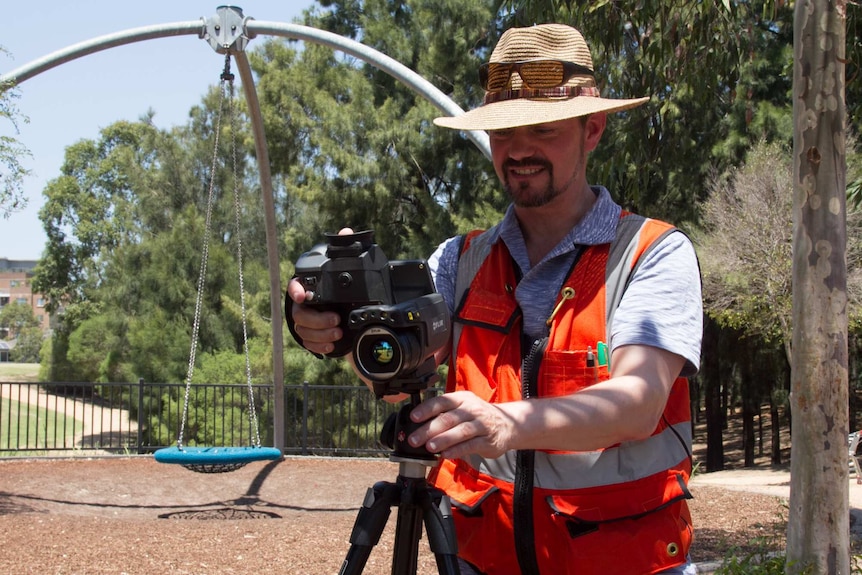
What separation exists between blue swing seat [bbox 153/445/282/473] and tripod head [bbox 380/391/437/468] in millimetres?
7622

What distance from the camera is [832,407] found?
4.13 m

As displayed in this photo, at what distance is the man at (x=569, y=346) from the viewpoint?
163 cm

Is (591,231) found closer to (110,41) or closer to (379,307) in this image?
(379,307)

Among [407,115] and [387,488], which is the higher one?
[407,115]

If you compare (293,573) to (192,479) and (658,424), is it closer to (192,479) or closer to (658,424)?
(658,424)

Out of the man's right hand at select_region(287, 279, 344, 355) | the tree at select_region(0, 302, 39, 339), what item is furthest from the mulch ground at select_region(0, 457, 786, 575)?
the tree at select_region(0, 302, 39, 339)

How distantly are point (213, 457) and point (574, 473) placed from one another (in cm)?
757

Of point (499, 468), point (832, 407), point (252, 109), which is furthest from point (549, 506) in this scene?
point (252, 109)

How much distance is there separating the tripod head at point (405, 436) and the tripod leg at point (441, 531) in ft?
0.40

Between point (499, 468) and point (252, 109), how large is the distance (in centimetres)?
906

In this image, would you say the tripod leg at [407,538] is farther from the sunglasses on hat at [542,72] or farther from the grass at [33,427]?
the grass at [33,427]

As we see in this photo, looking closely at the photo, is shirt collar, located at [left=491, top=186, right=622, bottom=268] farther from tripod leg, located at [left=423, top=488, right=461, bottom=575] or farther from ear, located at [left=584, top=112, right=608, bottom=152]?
tripod leg, located at [left=423, top=488, right=461, bottom=575]

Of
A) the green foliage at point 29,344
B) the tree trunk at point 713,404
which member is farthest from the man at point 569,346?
the green foliage at point 29,344

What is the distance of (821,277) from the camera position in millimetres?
3986
